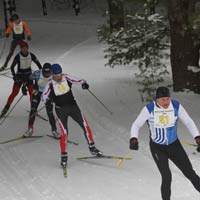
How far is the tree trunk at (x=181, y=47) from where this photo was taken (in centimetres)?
1235

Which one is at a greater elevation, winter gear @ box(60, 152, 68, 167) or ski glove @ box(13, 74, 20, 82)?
ski glove @ box(13, 74, 20, 82)

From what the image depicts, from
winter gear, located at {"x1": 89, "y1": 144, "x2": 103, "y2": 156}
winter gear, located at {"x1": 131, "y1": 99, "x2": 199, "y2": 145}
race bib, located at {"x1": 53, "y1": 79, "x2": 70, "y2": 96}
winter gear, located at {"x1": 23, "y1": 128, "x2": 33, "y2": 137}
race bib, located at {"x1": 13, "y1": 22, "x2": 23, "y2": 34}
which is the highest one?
winter gear, located at {"x1": 131, "y1": 99, "x2": 199, "y2": 145}

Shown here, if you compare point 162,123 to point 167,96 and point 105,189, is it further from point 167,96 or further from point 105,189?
point 105,189

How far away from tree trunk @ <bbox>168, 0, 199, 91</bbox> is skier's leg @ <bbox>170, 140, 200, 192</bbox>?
614 centimetres

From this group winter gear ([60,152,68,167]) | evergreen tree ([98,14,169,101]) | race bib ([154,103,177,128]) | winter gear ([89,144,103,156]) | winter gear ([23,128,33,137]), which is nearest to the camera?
race bib ([154,103,177,128])

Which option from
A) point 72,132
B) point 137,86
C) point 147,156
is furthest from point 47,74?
point 137,86

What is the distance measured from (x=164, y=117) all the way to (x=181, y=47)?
6.57 metres

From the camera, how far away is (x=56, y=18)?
3550 centimetres

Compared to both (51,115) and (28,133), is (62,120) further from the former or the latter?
(28,133)

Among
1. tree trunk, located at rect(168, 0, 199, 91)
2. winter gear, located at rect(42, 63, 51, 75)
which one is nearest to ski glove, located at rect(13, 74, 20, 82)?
winter gear, located at rect(42, 63, 51, 75)

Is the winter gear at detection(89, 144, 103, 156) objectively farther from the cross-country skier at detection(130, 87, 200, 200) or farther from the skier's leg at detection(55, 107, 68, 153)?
the cross-country skier at detection(130, 87, 200, 200)

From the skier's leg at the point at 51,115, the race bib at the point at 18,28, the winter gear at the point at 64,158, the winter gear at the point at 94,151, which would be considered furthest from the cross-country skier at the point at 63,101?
the race bib at the point at 18,28

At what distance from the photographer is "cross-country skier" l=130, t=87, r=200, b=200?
657 centimetres

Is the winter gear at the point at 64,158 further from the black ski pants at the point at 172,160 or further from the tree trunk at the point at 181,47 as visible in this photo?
the tree trunk at the point at 181,47
